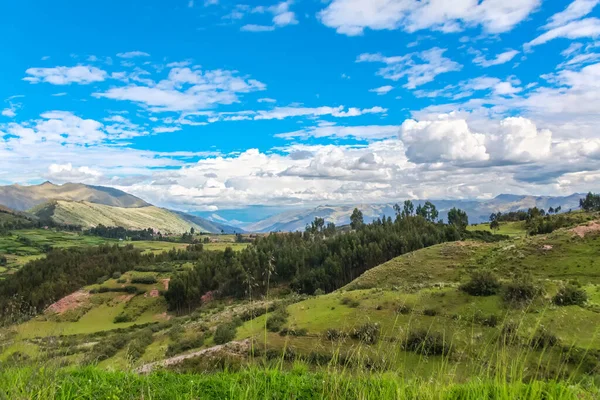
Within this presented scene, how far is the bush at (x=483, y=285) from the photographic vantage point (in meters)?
27.2

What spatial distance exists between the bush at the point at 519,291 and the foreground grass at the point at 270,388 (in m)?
18.5

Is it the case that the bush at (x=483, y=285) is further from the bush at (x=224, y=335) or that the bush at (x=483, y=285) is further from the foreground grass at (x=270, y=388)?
the foreground grass at (x=270, y=388)

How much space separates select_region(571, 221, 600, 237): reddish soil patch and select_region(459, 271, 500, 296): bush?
1597 inches

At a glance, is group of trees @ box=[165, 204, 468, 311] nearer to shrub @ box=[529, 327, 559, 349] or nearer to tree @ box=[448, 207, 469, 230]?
tree @ box=[448, 207, 469, 230]

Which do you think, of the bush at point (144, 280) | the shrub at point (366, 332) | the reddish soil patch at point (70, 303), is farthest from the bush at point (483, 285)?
the bush at point (144, 280)

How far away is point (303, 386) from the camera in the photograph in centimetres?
675

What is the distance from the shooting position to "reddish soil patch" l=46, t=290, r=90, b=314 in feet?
265

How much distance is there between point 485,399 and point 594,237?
65.5 m

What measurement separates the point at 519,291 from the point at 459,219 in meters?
100

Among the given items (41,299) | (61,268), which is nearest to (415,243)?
(41,299)

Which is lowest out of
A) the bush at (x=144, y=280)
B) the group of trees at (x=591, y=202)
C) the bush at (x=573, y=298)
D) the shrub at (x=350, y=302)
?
the bush at (x=144, y=280)

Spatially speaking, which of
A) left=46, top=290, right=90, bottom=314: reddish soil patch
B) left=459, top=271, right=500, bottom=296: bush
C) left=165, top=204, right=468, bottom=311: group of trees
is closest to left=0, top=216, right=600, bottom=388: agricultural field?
left=459, top=271, right=500, bottom=296: bush

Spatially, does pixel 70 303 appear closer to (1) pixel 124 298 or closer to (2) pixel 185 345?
(1) pixel 124 298

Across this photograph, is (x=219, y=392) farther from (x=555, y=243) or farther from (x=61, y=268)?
(x=61, y=268)
